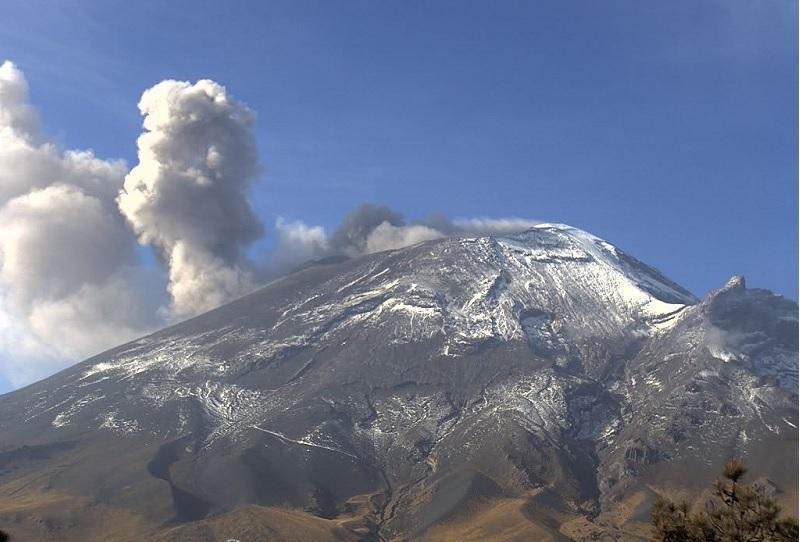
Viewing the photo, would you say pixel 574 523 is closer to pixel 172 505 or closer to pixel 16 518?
pixel 172 505

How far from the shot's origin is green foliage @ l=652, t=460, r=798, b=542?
108 ft

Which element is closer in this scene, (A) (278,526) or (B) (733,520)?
(B) (733,520)

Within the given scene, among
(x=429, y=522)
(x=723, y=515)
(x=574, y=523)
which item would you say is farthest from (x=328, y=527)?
(x=723, y=515)

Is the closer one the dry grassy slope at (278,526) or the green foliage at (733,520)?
the green foliage at (733,520)

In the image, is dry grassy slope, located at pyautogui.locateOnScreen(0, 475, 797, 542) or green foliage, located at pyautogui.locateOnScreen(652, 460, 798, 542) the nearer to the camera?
green foliage, located at pyautogui.locateOnScreen(652, 460, 798, 542)

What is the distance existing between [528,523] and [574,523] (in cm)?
1424

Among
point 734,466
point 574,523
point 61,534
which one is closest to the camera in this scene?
point 734,466

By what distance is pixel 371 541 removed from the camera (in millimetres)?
188750

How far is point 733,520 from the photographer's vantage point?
34.1 meters

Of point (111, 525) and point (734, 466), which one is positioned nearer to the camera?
point (734, 466)

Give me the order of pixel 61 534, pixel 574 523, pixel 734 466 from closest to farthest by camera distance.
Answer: pixel 734 466, pixel 61 534, pixel 574 523

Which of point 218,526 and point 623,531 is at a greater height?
point 218,526

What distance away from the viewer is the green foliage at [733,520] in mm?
33031

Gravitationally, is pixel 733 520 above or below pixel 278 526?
above
